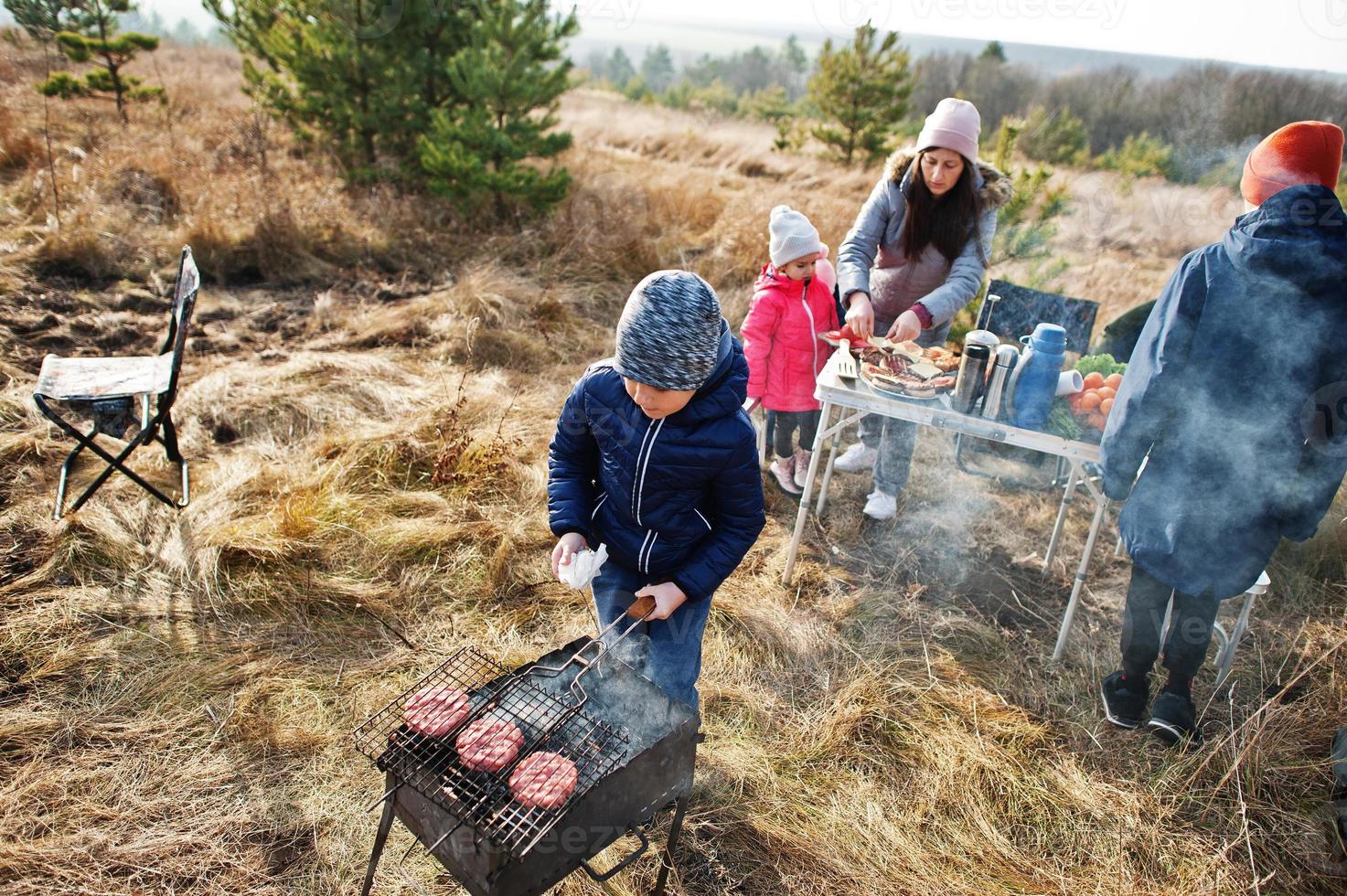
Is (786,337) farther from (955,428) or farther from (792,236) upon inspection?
(955,428)

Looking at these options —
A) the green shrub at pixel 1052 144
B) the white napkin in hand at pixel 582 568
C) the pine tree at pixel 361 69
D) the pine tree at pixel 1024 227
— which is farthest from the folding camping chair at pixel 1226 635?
the green shrub at pixel 1052 144

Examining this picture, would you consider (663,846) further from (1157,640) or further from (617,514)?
(1157,640)

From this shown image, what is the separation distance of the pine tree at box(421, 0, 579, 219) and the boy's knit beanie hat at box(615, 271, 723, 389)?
244 inches

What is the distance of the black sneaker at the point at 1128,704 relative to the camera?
299cm

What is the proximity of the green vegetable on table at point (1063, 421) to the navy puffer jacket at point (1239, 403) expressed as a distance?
330 mm

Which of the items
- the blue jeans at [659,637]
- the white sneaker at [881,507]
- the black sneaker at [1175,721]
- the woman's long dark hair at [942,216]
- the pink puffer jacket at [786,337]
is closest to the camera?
the blue jeans at [659,637]

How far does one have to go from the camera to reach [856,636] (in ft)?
11.3

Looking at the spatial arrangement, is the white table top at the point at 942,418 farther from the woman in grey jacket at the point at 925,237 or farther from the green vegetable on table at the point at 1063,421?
the woman in grey jacket at the point at 925,237

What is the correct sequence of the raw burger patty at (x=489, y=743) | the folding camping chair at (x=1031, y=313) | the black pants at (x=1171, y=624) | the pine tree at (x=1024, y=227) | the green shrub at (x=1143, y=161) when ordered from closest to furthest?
the raw burger patty at (x=489, y=743) < the black pants at (x=1171, y=624) < the folding camping chair at (x=1031, y=313) < the pine tree at (x=1024, y=227) < the green shrub at (x=1143, y=161)

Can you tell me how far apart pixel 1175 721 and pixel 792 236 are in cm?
257

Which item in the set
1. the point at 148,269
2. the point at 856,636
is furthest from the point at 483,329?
the point at 856,636

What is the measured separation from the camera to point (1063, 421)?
301cm

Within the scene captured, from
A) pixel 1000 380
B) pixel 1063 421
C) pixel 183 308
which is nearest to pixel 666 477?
pixel 1000 380

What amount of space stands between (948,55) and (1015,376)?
5938 centimetres
